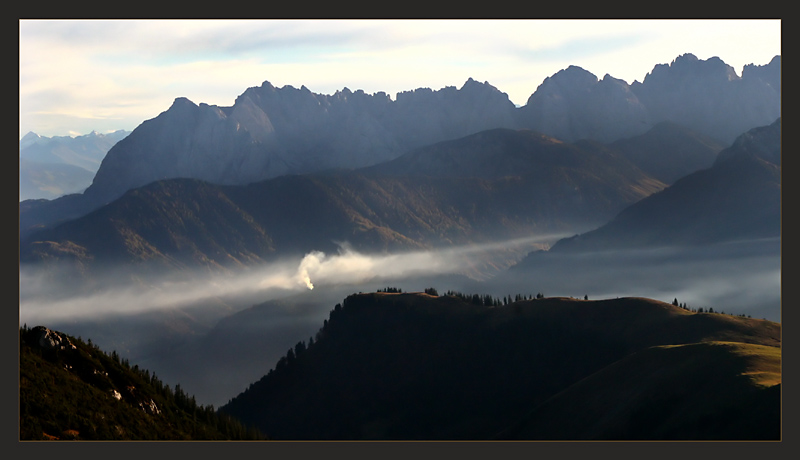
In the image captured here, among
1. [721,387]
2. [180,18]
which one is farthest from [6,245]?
[721,387]

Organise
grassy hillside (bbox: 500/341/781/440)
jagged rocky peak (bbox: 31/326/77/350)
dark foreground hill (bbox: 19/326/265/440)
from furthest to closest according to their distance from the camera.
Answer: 1. grassy hillside (bbox: 500/341/781/440)
2. jagged rocky peak (bbox: 31/326/77/350)
3. dark foreground hill (bbox: 19/326/265/440)

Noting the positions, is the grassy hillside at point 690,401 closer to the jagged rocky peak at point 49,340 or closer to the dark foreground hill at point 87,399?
the dark foreground hill at point 87,399

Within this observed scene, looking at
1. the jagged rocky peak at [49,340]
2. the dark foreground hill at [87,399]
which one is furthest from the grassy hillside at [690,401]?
the jagged rocky peak at [49,340]

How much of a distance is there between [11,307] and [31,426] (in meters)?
14.9

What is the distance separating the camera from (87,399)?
124 m

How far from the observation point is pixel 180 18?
12975 centimetres

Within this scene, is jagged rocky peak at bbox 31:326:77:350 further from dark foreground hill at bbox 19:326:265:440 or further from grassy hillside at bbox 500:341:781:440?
grassy hillside at bbox 500:341:781:440

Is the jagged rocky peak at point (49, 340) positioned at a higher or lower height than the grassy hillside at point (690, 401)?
higher

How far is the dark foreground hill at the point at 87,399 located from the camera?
115m

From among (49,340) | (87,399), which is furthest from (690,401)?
(49,340)

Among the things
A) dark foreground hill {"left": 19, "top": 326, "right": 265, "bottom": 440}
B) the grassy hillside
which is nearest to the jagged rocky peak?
dark foreground hill {"left": 19, "top": 326, "right": 265, "bottom": 440}

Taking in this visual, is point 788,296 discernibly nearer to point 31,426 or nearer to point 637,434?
point 637,434

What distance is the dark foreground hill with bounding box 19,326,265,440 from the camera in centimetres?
11519

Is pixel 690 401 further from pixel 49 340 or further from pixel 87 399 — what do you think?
pixel 49 340
